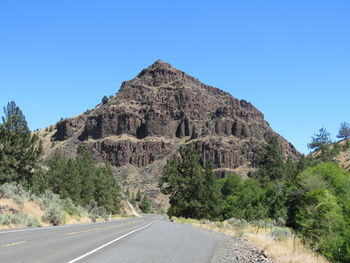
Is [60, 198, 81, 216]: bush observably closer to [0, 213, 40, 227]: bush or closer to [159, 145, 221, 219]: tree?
[0, 213, 40, 227]: bush

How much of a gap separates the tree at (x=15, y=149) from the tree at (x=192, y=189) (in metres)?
34.5

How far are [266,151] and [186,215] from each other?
5059cm

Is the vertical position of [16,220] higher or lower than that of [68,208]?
lower

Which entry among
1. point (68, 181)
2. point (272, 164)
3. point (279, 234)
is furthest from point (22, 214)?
point (272, 164)

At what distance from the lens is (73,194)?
2496 inches

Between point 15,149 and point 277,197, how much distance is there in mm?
56668

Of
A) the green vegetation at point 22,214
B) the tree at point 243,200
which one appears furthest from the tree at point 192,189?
the green vegetation at point 22,214

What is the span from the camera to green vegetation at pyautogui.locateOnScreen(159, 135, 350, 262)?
3300 cm

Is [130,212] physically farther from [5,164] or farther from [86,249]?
[86,249]

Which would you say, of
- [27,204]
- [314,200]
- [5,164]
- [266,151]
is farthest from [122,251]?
[266,151]

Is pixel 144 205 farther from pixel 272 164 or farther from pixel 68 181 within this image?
pixel 68 181

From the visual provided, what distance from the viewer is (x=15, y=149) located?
40.4m

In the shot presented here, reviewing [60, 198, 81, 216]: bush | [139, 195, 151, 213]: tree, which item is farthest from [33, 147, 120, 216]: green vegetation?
[139, 195, 151, 213]: tree

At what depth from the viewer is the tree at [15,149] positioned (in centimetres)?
3928
